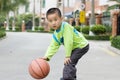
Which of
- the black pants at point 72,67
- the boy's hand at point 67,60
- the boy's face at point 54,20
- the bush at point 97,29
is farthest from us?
the bush at point 97,29

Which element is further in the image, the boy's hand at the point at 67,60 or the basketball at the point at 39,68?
the boy's hand at the point at 67,60

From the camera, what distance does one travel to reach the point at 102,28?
35.4m

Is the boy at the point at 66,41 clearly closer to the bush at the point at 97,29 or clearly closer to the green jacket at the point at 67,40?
the green jacket at the point at 67,40

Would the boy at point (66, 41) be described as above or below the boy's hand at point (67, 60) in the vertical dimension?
above

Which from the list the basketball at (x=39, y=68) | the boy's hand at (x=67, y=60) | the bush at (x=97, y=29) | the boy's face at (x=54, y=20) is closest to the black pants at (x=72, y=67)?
the boy's hand at (x=67, y=60)

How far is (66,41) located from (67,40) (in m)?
0.03

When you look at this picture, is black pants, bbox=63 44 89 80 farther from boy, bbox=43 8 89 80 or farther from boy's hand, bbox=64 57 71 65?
boy's hand, bbox=64 57 71 65

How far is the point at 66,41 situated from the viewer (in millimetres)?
7984

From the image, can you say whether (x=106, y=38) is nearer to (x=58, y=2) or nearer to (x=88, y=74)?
(x=88, y=74)

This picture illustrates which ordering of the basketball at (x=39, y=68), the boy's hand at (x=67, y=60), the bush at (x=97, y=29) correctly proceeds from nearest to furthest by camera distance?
the basketball at (x=39, y=68), the boy's hand at (x=67, y=60), the bush at (x=97, y=29)

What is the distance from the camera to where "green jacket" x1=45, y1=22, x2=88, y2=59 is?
314 inches

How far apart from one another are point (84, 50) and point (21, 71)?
448 cm

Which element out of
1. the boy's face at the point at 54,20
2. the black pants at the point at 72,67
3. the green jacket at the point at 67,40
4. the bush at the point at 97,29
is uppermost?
the boy's face at the point at 54,20

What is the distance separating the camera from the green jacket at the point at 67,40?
314 inches
